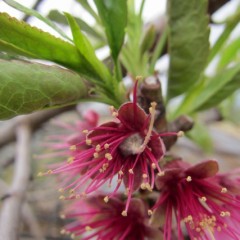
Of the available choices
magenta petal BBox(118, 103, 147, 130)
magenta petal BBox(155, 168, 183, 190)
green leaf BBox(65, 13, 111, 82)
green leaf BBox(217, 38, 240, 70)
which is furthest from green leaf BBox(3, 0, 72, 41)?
green leaf BBox(217, 38, 240, 70)

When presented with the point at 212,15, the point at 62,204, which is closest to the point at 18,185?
the point at 212,15

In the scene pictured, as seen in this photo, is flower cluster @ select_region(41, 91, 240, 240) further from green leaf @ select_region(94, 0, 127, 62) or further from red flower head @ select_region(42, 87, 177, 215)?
green leaf @ select_region(94, 0, 127, 62)

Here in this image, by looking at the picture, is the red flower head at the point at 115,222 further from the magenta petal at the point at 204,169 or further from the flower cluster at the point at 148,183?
the magenta petal at the point at 204,169

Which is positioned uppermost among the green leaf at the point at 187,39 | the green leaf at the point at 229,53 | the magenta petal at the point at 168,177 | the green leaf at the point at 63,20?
the green leaf at the point at 63,20

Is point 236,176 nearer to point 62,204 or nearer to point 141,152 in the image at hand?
point 141,152

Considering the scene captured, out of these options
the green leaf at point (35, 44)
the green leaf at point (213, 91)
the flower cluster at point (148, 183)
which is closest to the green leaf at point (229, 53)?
the green leaf at point (213, 91)

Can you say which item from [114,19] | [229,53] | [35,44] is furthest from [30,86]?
[229,53]
